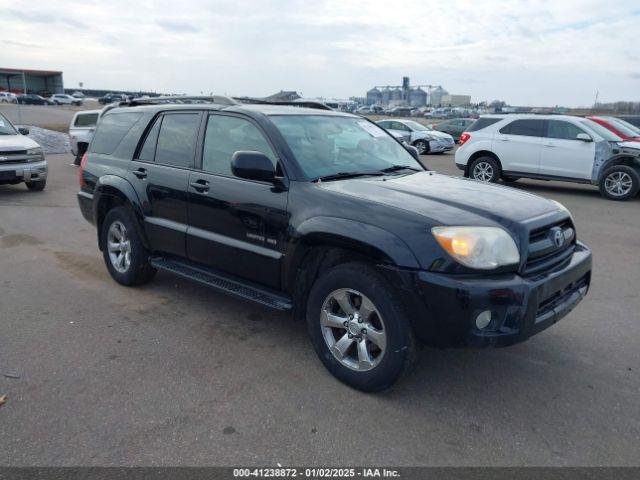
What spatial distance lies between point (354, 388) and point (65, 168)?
1477cm

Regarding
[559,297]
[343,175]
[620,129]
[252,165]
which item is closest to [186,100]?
[252,165]

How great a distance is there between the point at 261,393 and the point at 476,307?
1.44 metres

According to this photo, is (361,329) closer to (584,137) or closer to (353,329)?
(353,329)

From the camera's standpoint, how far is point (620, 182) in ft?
36.4

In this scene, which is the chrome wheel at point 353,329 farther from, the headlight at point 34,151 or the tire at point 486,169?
the tire at point 486,169

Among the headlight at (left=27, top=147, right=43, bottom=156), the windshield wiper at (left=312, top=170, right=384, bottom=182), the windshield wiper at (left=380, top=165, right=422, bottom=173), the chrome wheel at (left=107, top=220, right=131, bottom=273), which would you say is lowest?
the chrome wheel at (left=107, top=220, right=131, bottom=273)

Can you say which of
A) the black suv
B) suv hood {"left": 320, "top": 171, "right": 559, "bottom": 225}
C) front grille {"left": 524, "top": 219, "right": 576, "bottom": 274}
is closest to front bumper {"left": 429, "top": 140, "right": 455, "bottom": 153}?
the black suv

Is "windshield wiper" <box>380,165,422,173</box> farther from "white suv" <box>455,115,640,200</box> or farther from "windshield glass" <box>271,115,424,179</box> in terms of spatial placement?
"white suv" <box>455,115,640,200</box>

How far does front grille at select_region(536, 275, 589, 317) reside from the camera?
3199mm

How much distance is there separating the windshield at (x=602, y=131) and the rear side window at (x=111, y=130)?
985 cm

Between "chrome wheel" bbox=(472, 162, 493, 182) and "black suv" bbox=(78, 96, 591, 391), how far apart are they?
8.22 m

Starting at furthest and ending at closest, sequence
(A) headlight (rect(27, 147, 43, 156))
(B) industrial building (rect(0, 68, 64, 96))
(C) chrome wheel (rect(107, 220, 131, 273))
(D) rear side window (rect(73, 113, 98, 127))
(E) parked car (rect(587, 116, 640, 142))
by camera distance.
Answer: (B) industrial building (rect(0, 68, 64, 96)) < (D) rear side window (rect(73, 113, 98, 127)) < (E) parked car (rect(587, 116, 640, 142)) < (A) headlight (rect(27, 147, 43, 156)) < (C) chrome wheel (rect(107, 220, 131, 273))

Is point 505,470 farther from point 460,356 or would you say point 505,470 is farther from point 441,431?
point 460,356

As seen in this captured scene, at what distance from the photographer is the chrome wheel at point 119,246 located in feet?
17.1
